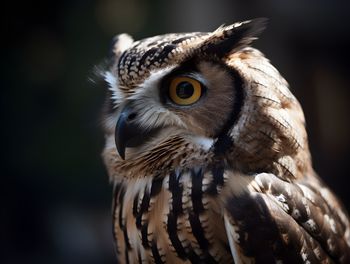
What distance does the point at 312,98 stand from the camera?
383cm

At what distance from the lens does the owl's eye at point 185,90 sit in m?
1.35

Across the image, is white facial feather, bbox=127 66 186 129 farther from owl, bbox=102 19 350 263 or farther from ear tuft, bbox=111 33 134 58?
ear tuft, bbox=111 33 134 58

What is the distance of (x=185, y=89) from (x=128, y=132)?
20 cm

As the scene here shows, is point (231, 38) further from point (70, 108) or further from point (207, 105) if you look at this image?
point (70, 108)

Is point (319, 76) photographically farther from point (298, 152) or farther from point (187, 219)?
point (187, 219)

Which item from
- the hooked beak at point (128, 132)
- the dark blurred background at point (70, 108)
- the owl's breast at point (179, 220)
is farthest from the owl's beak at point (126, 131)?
the dark blurred background at point (70, 108)

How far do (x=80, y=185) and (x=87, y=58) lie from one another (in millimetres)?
948

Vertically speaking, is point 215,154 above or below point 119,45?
below

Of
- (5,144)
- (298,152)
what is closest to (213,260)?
(298,152)

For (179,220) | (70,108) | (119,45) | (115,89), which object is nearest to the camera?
(179,220)

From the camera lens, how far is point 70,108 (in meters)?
3.90

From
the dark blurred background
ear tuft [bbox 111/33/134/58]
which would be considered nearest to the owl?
ear tuft [bbox 111/33/134/58]

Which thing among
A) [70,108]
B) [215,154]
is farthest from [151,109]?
[70,108]

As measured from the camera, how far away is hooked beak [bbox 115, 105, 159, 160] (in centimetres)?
140
